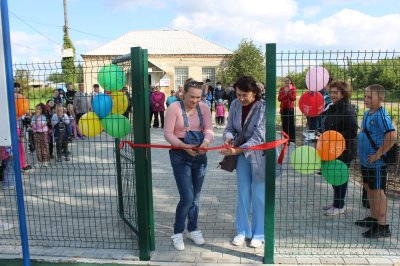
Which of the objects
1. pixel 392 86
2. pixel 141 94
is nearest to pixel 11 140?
pixel 141 94

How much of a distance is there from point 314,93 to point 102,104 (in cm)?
216

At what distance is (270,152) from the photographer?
152 inches

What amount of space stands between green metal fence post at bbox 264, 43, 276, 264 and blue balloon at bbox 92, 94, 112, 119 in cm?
162

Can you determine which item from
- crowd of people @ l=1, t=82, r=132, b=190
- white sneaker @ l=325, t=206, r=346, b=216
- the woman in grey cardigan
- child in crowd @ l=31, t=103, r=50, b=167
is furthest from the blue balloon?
child in crowd @ l=31, t=103, r=50, b=167

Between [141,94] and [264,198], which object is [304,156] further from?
[141,94]

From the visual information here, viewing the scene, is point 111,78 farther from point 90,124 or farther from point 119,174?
point 119,174

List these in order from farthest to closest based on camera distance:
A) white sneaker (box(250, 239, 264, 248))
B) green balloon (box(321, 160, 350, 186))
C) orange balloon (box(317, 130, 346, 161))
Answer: white sneaker (box(250, 239, 264, 248)), green balloon (box(321, 160, 350, 186)), orange balloon (box(317, 130, 346, 161))

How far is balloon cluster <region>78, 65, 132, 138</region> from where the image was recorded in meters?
4.02

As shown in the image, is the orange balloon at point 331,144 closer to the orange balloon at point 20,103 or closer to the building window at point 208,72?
the orange balloon at point 20,103

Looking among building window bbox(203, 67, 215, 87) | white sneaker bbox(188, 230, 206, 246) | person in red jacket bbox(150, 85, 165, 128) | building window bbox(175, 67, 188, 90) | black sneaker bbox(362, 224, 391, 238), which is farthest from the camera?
building window bbox(175, 67, 188, 90)

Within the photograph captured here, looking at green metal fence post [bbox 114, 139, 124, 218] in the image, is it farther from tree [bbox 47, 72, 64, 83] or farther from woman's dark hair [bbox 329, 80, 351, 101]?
woman's dark hair [bbox 329, 80, 351, 101]

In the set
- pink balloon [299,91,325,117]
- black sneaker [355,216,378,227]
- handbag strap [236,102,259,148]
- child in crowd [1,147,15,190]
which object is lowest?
black sneaker [355,216,378,227]

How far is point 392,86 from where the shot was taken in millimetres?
3924

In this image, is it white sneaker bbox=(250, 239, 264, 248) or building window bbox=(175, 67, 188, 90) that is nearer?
white sneaker bbox=(250, 239, 264, 248)
